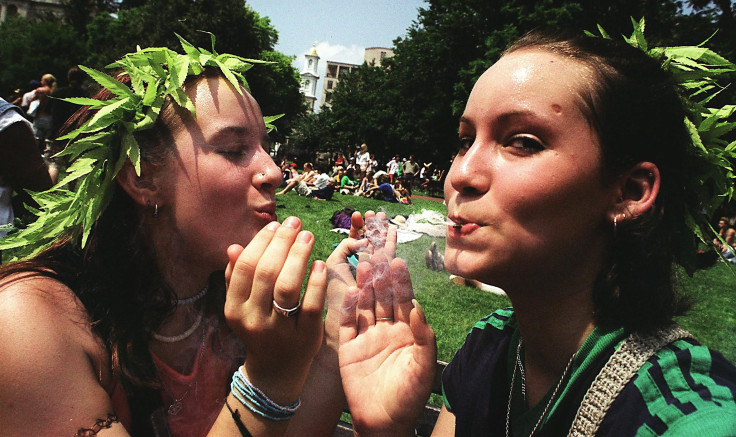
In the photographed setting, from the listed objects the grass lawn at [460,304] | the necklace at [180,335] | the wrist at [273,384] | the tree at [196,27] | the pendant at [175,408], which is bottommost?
the grass lawn at [460,304]

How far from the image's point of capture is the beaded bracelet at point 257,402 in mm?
1476

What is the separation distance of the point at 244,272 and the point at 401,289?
627 mm

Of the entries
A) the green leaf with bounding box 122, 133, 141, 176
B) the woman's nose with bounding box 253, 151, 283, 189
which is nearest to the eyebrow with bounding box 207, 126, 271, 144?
the woman's nose with bounding box 253, 151, 283, 189

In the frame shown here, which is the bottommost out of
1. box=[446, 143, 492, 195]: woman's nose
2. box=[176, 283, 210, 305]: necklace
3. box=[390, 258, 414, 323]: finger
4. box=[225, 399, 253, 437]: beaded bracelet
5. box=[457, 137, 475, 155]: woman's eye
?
box=[225, 399, 253, 437]: beaded bracelet

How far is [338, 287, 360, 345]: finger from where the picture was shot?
1.76 m

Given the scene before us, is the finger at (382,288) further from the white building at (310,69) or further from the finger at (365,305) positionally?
the white building at (310,69)

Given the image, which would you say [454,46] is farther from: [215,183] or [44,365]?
[44,365]

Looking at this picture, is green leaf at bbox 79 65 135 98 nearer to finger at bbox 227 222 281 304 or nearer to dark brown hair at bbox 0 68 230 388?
dark brown hair at bbox 0 68 230 388


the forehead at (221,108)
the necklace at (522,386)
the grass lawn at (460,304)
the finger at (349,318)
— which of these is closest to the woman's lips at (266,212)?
the forehead at (221,108)

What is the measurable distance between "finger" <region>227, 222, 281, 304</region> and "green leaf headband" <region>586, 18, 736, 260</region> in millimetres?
1544

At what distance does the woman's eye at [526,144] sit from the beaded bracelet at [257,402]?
3.79 feet

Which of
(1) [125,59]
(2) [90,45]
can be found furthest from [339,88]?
(1) [125,59]

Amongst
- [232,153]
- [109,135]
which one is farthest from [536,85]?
[109,135]

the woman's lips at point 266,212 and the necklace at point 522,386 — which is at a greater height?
the woman's lips at point 266,212
